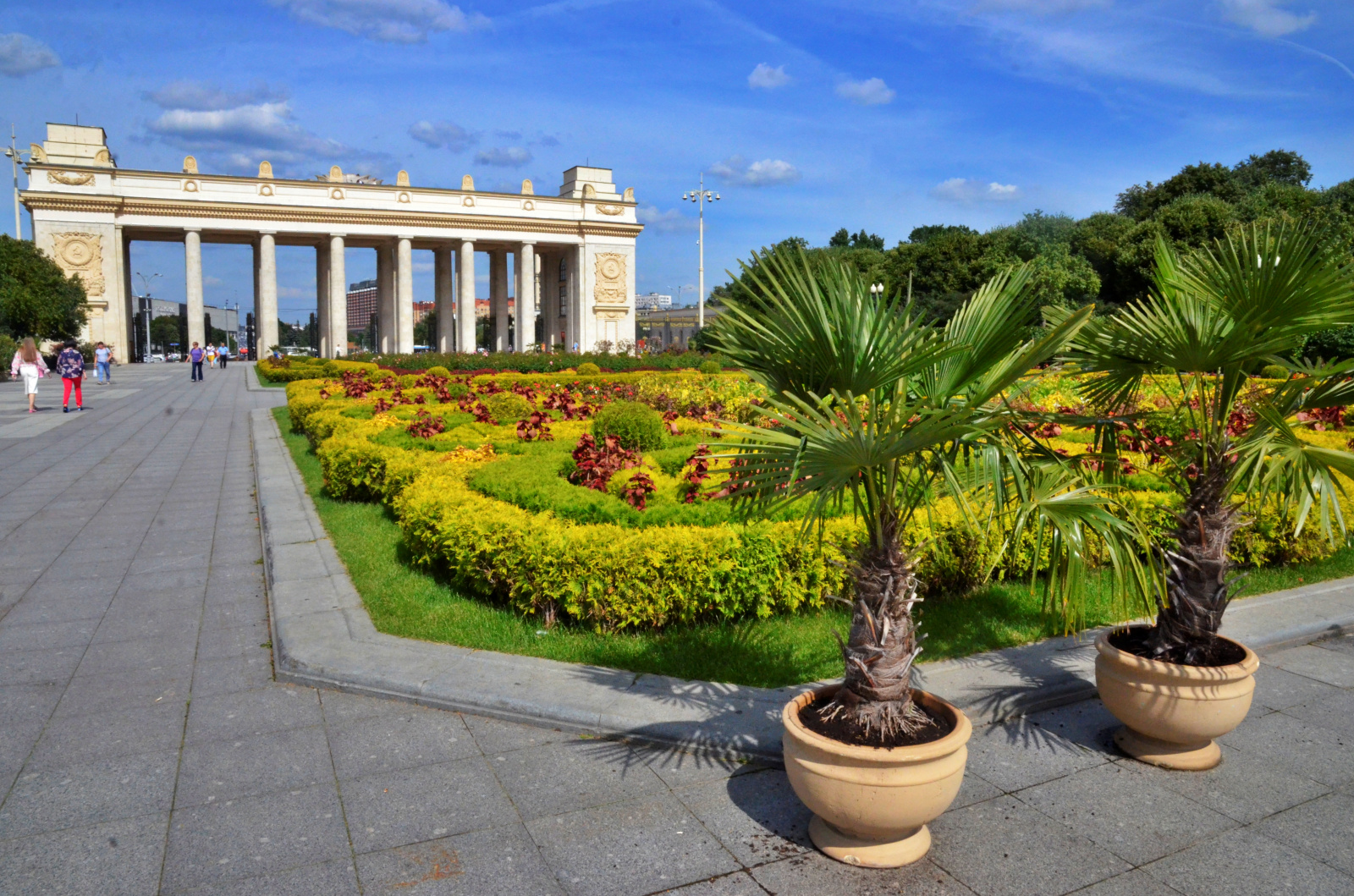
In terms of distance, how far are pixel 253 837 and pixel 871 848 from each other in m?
2.37

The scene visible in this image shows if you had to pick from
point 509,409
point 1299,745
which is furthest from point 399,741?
point 509,409

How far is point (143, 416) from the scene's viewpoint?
66.0 ft

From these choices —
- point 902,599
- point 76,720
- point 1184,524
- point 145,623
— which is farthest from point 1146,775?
point 145,623

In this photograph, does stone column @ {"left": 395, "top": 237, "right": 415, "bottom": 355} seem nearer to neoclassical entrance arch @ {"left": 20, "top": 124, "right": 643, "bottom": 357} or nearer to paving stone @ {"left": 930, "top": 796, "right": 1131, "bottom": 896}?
neoclassical entrance arch @ {"left": 20, "top": 124, "right": 643, "bottom": 357}

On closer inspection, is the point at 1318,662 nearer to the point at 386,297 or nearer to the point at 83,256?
the point at 83,256

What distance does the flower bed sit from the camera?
540cm

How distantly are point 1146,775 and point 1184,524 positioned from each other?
1183 millimetres

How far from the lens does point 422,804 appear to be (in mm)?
3639

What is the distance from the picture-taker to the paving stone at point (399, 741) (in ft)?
13.1

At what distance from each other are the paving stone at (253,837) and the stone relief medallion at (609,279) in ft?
199

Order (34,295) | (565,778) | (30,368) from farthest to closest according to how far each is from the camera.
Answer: (34,295) → (30,368) → (565,778)

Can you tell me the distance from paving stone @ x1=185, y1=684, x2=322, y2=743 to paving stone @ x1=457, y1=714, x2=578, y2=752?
2.73 ft

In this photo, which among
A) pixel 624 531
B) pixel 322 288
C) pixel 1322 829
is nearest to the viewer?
pixel 1322 829

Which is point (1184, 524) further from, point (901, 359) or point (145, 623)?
point (145, 623)
